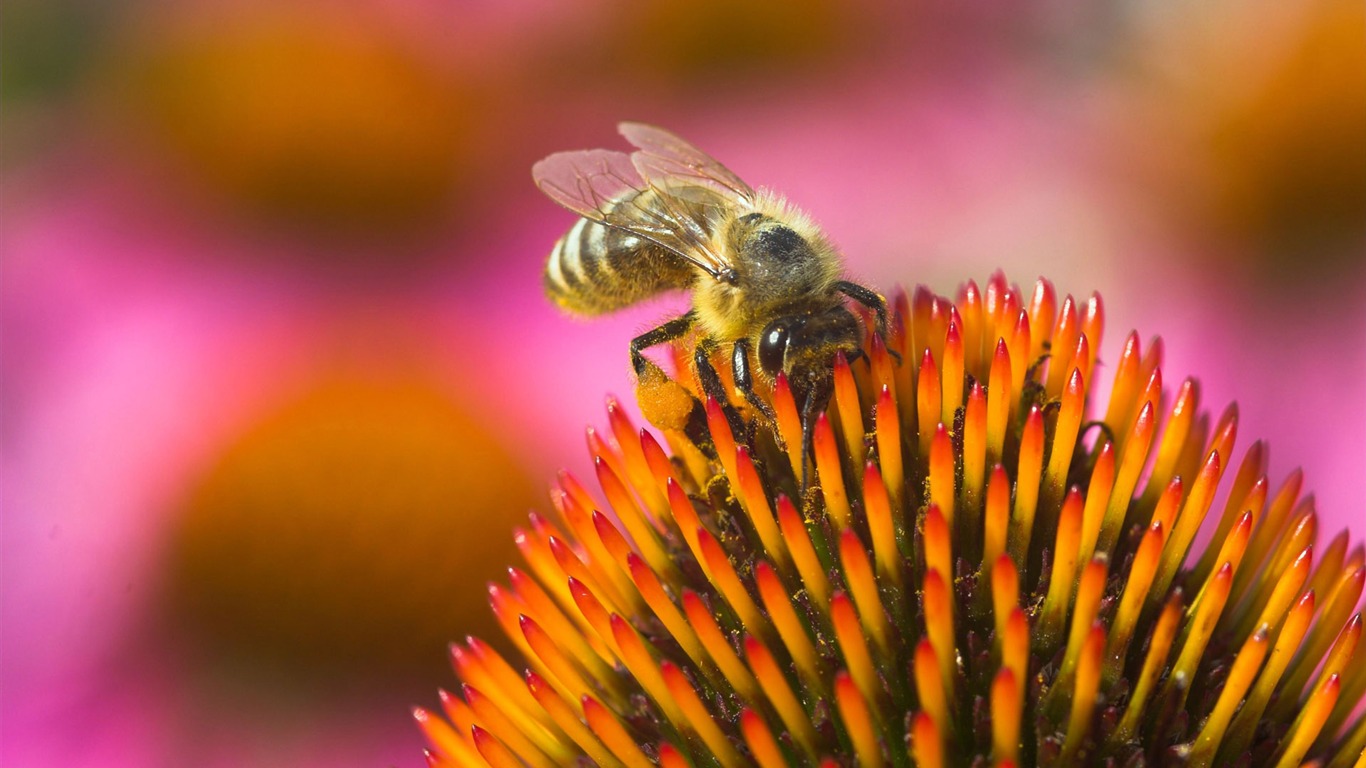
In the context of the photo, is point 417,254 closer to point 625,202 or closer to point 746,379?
point 625,202

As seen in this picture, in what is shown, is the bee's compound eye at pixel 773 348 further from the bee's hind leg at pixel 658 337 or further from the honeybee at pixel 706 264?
the bee's hind leg at pixel 658 337

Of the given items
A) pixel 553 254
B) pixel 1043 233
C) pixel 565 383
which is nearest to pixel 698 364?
pixel 553 254

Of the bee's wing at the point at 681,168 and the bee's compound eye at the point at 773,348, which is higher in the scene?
the bee's wing at the point at 681,168

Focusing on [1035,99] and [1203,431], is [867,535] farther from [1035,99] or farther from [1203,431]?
[1035,99]

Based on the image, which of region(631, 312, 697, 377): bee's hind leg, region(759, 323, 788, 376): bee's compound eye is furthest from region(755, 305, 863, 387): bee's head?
region(631, 312, 697, 377): bee's hind leg

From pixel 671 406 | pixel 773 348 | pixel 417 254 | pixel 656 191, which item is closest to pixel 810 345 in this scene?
pixel 773 348

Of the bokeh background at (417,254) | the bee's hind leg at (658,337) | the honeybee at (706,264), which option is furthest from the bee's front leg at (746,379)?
the bokeh background at (417,254)
